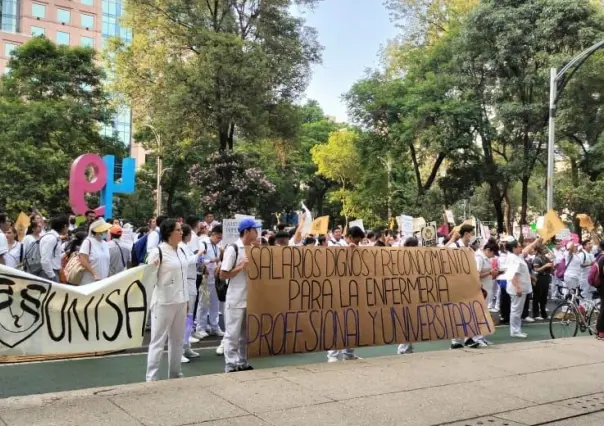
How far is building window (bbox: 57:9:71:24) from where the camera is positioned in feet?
264

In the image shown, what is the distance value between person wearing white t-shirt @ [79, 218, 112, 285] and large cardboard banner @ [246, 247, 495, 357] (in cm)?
253

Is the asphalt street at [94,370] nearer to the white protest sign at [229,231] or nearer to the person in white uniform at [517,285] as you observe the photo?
the white protest sign at [229,231]

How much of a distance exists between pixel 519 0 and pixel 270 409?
2724cm

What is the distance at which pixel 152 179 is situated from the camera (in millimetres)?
49562

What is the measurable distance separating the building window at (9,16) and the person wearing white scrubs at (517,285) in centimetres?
8095

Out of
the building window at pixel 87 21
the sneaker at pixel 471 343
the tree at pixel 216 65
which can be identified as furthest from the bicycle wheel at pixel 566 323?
the building window at pixel 87 21

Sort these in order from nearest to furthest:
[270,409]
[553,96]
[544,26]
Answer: [270,409] < [553,96] < [544,26]

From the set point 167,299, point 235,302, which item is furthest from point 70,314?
point 235,302

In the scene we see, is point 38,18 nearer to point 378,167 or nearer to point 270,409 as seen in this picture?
point 378,167

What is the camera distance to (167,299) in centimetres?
601

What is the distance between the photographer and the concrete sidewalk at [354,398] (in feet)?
16.4

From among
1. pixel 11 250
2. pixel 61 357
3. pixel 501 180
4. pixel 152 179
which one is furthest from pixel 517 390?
pixel 152 179

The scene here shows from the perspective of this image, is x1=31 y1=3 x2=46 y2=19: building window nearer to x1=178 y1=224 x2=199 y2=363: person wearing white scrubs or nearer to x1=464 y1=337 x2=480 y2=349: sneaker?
x1=178 y1=224 x2=199 y2=363: person wearing white scrubs

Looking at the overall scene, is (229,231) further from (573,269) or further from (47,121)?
(47,121)
